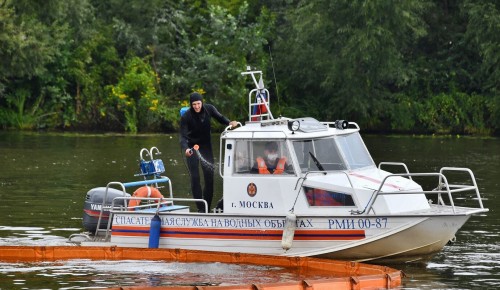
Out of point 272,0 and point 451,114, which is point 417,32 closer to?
point 451,114

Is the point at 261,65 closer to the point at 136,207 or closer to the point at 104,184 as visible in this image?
the point at 104,184

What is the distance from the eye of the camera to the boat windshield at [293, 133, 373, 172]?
→ 19.1m

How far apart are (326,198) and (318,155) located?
2.55 ft

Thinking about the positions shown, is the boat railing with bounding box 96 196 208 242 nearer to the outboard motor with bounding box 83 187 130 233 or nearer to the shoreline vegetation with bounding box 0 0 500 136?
the outboard motor with bounding box 83 187 130 233

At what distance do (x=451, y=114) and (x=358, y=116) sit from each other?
4163 mm

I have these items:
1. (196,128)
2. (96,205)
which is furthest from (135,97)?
(196,128)

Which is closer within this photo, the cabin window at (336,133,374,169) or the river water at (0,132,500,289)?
the river water at (0,132,500,289)

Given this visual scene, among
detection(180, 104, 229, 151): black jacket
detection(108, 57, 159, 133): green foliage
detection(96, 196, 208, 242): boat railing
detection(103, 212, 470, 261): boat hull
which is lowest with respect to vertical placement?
detection(103, 212, 470, 261): boat hull

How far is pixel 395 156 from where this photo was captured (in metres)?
39.9

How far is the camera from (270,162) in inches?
756

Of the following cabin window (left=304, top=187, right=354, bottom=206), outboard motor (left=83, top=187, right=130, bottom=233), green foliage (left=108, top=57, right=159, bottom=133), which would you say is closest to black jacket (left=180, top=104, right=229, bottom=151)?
outboard motor (left=83, top=187, right=130, bottom=233)

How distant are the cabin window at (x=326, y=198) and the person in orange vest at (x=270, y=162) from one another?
1.87ft

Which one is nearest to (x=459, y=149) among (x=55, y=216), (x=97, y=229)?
(x=55, y=216)

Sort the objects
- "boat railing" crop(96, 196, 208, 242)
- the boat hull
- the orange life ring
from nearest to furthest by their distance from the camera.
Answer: the boat hull, "boat railing" crop(96, 196, 208, 242), the orange life ring
